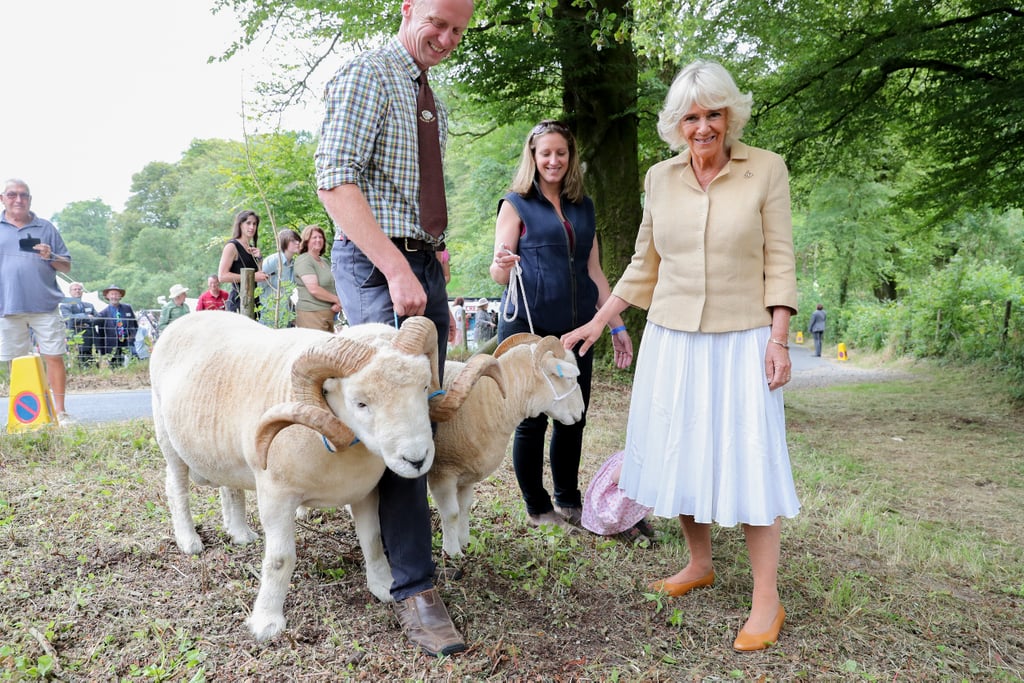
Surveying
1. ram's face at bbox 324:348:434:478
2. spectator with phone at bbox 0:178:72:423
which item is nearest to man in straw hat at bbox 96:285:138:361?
spectator with phone at bbox 0:178:72:423

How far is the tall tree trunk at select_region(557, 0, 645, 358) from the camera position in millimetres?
9016

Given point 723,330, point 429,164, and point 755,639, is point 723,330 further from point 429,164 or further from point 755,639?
point 429,164

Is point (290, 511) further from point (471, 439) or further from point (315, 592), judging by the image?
point (471, 439)

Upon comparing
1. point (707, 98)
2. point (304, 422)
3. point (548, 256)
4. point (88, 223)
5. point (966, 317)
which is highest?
point (88, 223)

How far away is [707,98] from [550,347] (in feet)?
4.85

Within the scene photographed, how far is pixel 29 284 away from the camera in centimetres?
643

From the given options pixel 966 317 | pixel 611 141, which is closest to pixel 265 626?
pixel 611 141

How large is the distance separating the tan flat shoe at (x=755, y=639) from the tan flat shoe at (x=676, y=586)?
425 millimetres

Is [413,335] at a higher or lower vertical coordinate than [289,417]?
higher

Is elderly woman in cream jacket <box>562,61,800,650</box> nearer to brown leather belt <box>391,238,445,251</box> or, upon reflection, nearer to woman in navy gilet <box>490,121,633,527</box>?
woman in navy gilet <box>490,121,633,527</box>

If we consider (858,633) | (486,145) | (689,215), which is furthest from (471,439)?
(486,145)

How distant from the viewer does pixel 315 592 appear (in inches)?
121

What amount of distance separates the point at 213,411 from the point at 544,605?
1769 millimetres

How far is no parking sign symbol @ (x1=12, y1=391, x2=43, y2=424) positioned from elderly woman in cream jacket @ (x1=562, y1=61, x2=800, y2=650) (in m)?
5.91
